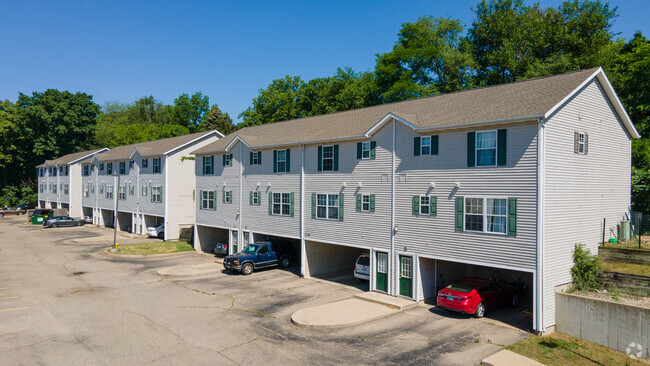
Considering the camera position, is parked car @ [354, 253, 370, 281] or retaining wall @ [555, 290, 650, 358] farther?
parked car @ [354, 253, 370, 281]

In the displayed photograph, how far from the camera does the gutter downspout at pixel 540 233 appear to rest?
16.2m

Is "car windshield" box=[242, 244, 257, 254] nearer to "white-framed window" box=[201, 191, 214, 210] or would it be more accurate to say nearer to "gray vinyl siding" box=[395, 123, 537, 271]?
"white-framed window" box=[201, 191, 214, 210]

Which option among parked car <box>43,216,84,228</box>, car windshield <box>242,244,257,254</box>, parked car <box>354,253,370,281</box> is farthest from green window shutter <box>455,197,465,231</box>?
parked car <box>43,216,84,228</box>

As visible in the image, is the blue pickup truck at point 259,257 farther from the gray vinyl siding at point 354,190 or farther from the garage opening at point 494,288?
the garage opening at point 494,288

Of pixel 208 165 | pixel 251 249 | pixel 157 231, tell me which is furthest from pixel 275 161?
pixel 157 231

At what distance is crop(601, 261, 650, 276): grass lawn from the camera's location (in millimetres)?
17286

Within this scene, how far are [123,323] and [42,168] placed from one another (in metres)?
68.8

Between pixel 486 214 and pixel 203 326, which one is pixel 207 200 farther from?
pixel 486 214

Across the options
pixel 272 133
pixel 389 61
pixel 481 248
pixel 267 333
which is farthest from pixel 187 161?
pixel 481 248

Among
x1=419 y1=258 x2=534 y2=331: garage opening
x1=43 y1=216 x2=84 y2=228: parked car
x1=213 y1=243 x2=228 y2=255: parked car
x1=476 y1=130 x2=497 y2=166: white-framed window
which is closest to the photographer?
x1=476 y1=130 x2=497 y2=166: white-framed window

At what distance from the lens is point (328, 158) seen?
82.5 feet

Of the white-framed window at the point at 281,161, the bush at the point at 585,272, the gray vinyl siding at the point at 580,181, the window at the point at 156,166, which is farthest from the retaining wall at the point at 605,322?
the window at the point at 156,166

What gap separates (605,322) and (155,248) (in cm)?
3238

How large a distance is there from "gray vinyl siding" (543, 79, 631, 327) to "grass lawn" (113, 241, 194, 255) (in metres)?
28.9
